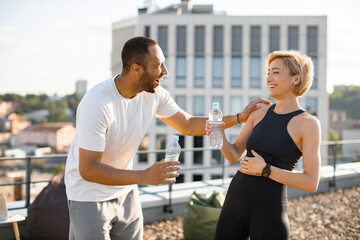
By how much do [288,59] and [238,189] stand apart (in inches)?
41.5

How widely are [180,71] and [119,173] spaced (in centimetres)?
4058

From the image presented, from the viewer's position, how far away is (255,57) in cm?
4256

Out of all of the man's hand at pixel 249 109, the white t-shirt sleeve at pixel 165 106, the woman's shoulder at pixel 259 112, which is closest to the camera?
the woman's shoulder at pixel 259 112

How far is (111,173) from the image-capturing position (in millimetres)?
2461

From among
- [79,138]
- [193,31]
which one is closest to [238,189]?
[79,138]

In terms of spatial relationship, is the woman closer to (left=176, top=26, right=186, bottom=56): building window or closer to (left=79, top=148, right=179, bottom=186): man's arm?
(left=79, top=148, right=179, bottom=186): man's arm

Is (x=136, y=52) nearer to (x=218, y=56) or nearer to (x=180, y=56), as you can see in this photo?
(x=180, y=56)

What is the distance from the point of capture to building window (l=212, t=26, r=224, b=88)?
139ft

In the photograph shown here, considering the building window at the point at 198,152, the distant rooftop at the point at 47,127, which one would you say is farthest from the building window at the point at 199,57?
the distant rooftop at the point at 47,127

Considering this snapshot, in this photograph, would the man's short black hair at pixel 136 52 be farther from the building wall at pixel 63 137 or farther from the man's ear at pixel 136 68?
the building wall at pixel 63 137

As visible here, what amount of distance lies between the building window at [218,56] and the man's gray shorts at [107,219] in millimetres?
40178

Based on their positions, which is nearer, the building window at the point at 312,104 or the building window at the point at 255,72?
the building window at the point at 312,104

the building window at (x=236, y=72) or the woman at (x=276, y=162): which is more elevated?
the building window at (x=236, y=72)

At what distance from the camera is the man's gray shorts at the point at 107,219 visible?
8.64ft
